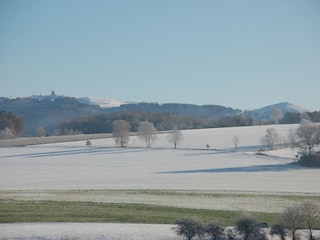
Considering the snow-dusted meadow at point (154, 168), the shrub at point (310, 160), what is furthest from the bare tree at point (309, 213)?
the shrub at point (310, 160)

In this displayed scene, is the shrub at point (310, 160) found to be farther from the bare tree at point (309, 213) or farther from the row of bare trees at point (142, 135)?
the bare tree at point (309, 213)

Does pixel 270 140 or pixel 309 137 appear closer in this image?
pixel 309 137

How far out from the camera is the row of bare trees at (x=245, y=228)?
22797 mm

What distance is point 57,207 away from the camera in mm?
30672

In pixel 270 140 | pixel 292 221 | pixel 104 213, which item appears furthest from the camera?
pixel 270 140

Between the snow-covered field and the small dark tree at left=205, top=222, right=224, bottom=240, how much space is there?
8.83m

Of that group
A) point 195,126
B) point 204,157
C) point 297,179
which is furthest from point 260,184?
point 195,126

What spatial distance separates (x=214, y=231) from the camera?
22.8 m

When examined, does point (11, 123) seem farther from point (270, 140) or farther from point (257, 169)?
point (257, 169)

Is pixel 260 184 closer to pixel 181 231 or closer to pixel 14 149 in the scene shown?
pixel 181 231

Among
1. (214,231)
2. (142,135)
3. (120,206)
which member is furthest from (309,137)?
(214,231)

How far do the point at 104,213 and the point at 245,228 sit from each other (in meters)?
9.47

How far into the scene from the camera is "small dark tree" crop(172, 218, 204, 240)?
892 inches

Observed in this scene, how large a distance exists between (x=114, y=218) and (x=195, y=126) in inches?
5026
